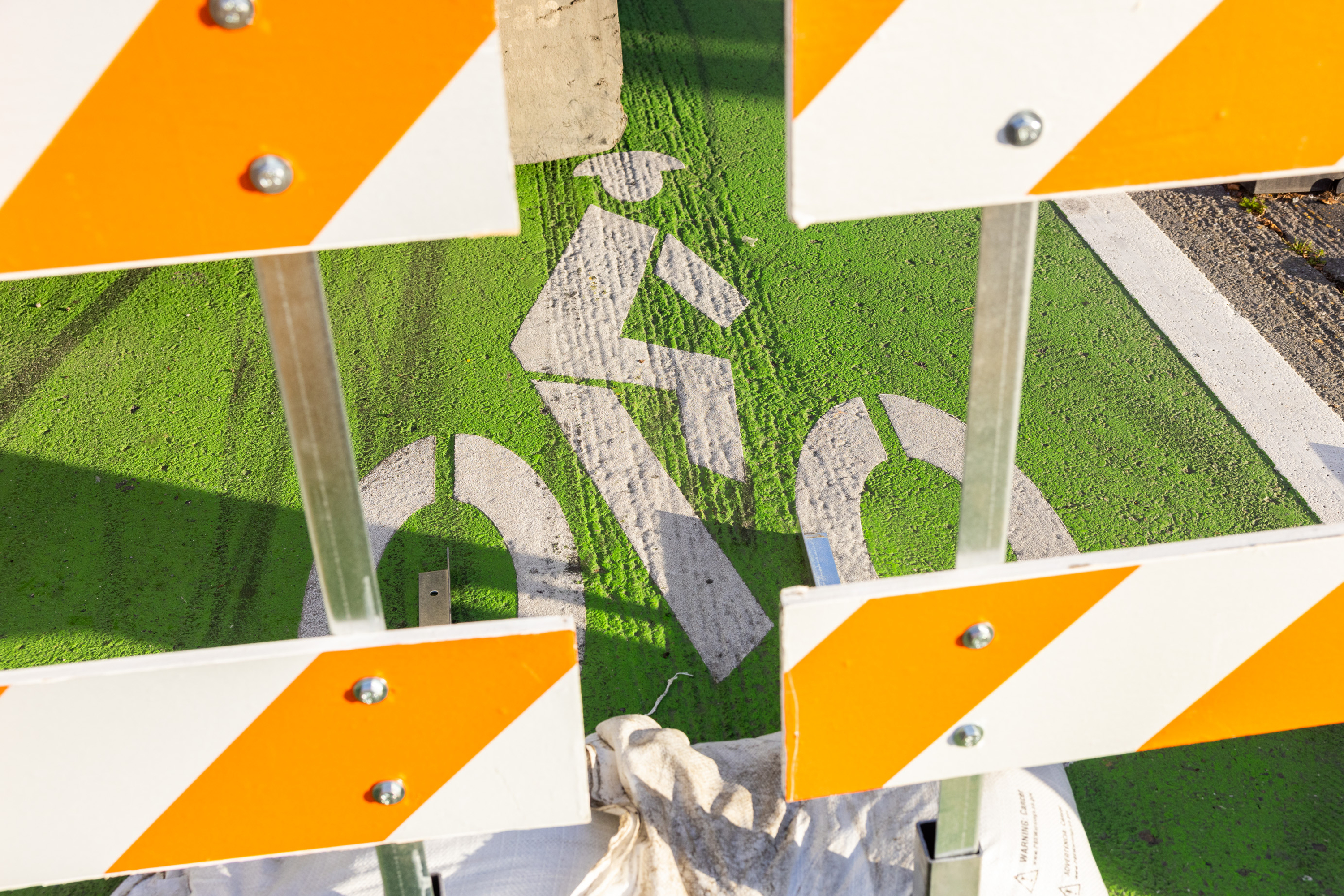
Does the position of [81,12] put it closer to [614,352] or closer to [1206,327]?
[614,352]

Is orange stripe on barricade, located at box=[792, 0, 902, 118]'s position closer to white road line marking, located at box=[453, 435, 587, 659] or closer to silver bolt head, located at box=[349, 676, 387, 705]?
silver bolt head, located at box=[349, 676, 387, 705]

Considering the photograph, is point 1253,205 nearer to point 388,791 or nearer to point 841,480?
point 841,480

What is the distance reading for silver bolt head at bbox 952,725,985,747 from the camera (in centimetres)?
156

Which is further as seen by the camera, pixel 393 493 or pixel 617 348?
pixel 617 348

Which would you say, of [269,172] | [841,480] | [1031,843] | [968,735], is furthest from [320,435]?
[841,480]

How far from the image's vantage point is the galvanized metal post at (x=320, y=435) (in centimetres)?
121

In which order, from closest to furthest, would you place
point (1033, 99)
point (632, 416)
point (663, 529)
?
point (1033, 99), point (663, 529), point (632, 416)

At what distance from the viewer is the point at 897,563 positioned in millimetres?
3408

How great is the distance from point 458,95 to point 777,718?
2.31 m

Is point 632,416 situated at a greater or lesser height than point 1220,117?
greater

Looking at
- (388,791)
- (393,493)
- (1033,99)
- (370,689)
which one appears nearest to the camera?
(1033,99)

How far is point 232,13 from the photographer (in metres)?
1.01

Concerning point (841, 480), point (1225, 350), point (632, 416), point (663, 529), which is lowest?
point (663, 529)

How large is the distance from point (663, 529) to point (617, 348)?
0.88m
